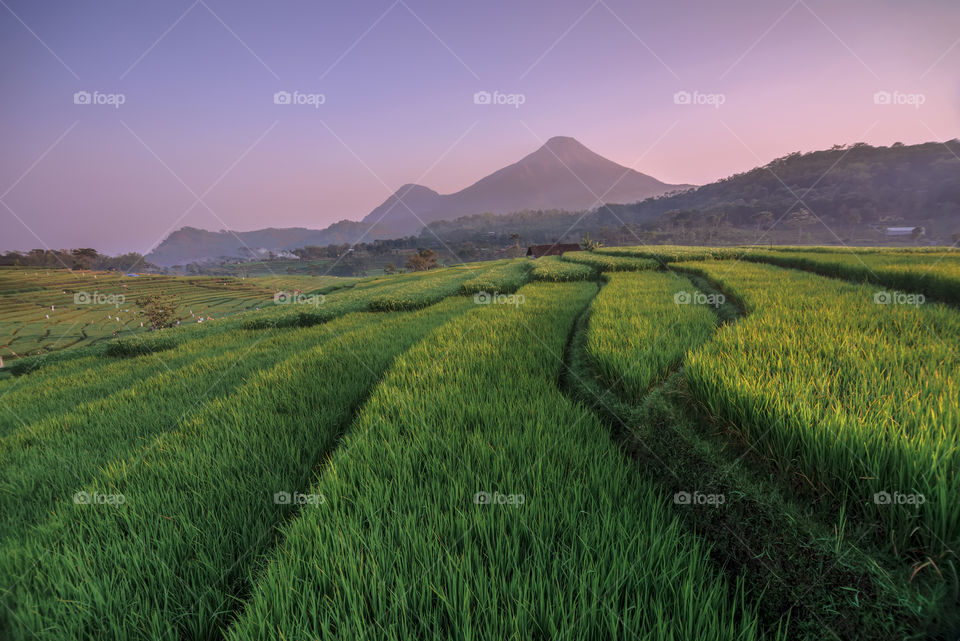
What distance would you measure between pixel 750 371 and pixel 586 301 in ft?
23.8

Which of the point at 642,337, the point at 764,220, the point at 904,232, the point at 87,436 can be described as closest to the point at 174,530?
the point at 87,436

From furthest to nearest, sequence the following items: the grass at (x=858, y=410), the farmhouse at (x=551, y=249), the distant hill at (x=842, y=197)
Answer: the distant hill at (x=842, y=197) → the farmhouse at (x=551, y=249) → the grass at (x=858, y=410)

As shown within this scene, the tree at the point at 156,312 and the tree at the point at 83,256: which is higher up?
the tree at the point at 83,256

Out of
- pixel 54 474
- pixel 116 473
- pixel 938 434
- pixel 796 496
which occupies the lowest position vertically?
pixel 54 474

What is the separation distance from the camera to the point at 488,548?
5.14 ft

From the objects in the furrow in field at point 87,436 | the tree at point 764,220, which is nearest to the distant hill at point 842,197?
the tree at point 764,220

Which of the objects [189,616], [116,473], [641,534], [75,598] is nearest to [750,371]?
[641,534]

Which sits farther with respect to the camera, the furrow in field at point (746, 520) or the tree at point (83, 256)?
the tree at point (83, 256)

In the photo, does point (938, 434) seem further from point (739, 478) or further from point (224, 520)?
point (224, 520)

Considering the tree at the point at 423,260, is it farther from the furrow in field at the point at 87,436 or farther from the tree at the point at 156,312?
the furrow in field at the point at 87,436

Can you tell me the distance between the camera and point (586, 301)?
32.2 feet

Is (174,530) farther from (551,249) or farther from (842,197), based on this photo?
(842,197)

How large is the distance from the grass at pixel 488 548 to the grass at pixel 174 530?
16.8 inches

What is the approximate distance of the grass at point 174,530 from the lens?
5.14 feet
